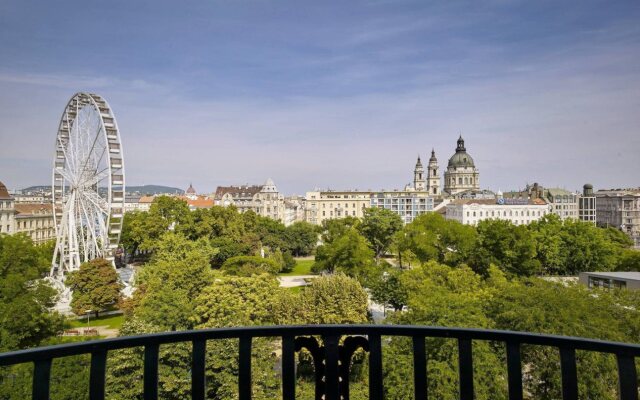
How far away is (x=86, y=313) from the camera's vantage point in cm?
2862

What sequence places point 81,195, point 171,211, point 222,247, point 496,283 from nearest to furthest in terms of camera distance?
point 496,283, point 81,195, point 222,247, point 171,211

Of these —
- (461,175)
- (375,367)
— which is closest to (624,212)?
(461,175)

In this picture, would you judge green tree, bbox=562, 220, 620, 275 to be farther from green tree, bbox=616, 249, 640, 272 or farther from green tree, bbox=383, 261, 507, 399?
green tree, bbox=383, 261, 507, 399

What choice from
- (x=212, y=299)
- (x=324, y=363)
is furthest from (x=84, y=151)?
(x=324, y=363)

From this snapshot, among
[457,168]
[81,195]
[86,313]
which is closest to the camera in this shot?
[86,313]

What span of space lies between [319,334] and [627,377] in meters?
1.50

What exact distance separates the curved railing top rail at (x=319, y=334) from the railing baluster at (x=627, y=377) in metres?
0.04

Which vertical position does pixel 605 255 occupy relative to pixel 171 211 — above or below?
below

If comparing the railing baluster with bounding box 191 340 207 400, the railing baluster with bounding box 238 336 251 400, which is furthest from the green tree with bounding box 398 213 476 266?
the railing baluster with bounding box 191 340 207 400

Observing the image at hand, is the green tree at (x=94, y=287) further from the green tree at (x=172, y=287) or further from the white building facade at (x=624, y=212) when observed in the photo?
the white building facade at (x=624, y=212)

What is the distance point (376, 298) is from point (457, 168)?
11768 centimetres

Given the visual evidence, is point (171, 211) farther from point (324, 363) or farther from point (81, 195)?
point (324, 363)

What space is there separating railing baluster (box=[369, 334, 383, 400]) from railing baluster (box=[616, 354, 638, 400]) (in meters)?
1.14

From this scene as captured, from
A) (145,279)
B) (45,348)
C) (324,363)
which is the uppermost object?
(45,348)
